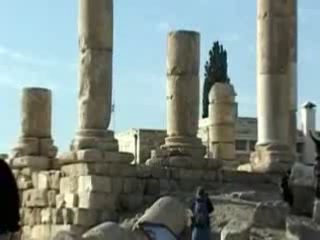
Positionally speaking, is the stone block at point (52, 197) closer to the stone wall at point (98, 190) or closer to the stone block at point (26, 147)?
the stone wall at point (98, 190)

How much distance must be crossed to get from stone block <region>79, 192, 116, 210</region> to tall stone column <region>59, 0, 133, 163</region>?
3.66 feet

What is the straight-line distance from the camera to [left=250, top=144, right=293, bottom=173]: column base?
87.6 feet

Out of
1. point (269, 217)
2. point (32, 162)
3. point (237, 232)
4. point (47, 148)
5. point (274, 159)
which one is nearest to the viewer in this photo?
point (237, 232)

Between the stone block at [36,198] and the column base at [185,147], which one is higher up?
the column base at [185,147]

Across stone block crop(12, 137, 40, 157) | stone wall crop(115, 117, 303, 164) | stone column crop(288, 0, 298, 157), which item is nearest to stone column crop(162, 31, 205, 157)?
stone column crop(288, 0, 298, 157)

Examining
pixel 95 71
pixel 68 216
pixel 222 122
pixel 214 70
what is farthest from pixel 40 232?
pixel 214 70

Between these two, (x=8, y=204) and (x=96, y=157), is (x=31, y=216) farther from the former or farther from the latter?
(x=8, y=204)

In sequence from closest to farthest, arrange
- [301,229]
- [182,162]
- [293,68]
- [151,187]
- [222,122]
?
[301,229]
[151,187]
[182,162]
[293,68]
[222,122]

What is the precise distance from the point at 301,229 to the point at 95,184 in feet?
23.6

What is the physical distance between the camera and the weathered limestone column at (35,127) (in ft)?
94.8

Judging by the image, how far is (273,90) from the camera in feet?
88.5

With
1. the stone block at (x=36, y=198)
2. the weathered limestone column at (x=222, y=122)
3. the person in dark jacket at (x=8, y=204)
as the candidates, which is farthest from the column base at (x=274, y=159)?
the person in dark jacket at (x=8, y=204)

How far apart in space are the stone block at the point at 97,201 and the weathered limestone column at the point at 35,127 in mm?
4900

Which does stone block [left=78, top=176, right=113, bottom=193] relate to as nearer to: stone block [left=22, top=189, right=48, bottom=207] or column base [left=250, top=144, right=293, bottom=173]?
stone block [left=22, top=189, right=48, bottom=207]
